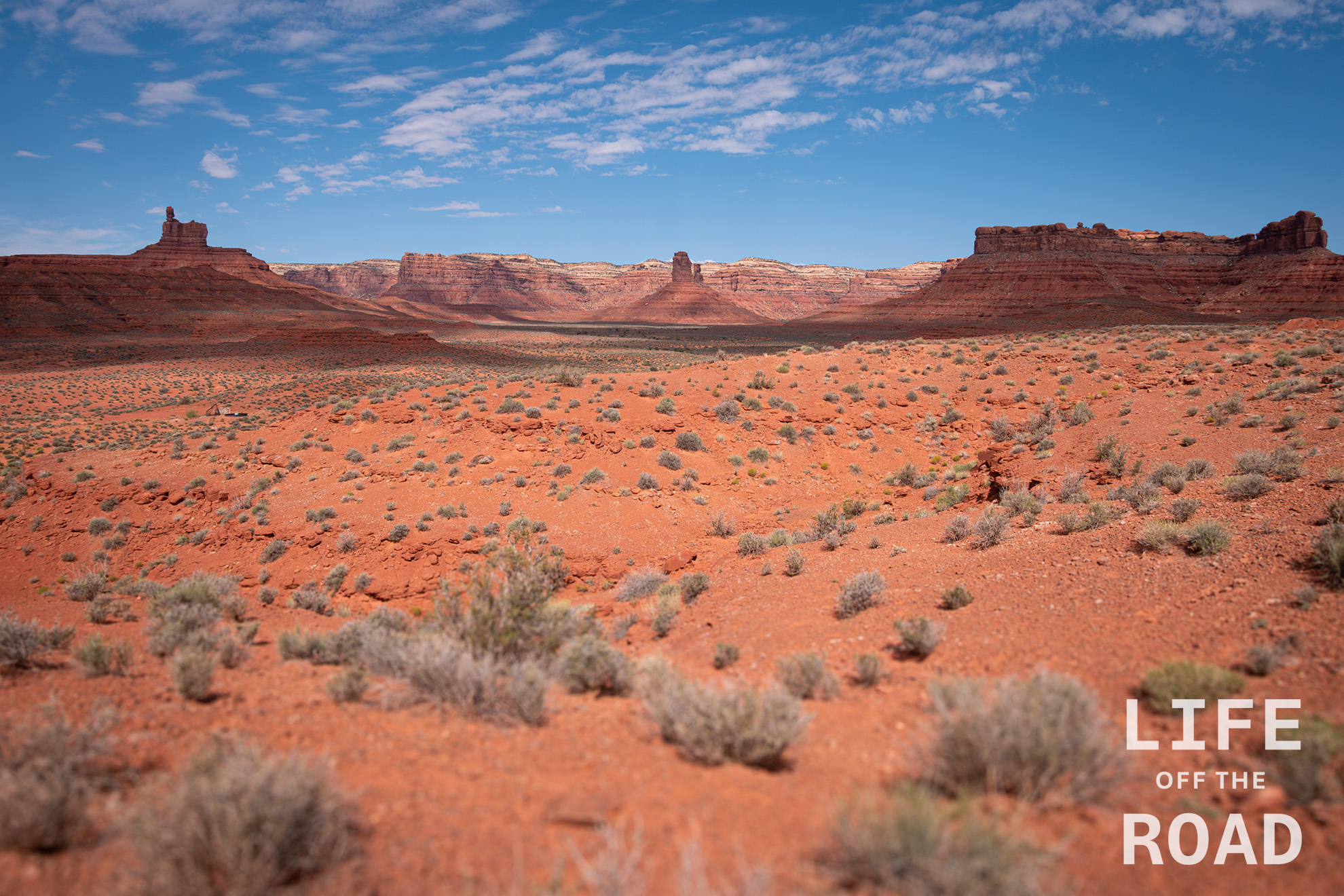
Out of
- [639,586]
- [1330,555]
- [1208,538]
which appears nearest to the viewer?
[1330,555]

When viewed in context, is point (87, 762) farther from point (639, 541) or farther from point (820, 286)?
point (820, 286)

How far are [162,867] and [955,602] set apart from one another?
726 centimetres

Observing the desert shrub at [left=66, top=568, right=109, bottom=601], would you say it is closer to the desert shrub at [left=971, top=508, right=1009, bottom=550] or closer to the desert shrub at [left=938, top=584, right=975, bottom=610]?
the desert shrub at [left=938, top=584, right=975, bottom=610]

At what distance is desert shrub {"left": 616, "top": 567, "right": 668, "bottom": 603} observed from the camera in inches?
401

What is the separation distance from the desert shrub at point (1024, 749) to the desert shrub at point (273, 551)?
13271 millimetres

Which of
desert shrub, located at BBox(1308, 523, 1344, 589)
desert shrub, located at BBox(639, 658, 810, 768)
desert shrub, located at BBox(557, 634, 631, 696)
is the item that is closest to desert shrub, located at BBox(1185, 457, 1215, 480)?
desert shrub, located at BBox(1308, 523, 1344, 589)

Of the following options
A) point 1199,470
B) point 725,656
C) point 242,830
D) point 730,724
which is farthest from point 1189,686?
point 1199,470

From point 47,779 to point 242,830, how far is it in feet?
4.62

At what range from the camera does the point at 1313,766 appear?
129 inches

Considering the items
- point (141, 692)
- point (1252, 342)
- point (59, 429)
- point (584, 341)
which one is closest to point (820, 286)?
point (584, 341)

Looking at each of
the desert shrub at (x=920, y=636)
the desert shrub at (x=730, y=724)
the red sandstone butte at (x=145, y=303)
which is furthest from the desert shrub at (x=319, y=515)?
the red sandstone butte at (x=145, y=303)

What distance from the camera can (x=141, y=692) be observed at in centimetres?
476

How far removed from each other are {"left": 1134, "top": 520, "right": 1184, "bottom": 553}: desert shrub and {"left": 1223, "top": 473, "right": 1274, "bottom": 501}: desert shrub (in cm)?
191

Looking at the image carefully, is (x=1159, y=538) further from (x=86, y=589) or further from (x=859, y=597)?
(x=86, y=589)
